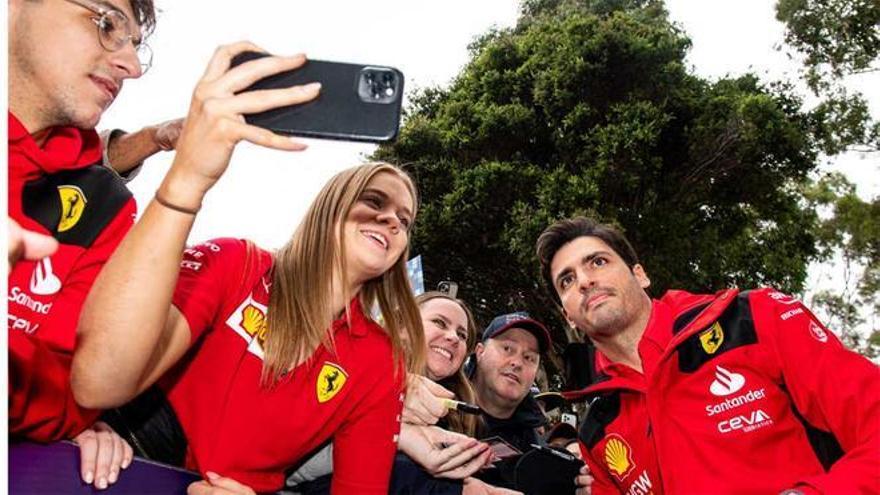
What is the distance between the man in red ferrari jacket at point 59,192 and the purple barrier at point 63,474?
0.03 m

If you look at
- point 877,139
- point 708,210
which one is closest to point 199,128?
point 877,139

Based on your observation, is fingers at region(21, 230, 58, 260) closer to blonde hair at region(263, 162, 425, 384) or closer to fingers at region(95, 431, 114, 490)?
fingers at region(95, 431, 114, 490)

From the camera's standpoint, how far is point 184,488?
183cm

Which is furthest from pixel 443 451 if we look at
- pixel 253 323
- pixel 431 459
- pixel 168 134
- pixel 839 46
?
pixel 839 46

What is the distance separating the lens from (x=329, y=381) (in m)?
2.15

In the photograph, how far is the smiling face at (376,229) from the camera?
7.52 ft

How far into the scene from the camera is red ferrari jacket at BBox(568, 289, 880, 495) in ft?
8.67

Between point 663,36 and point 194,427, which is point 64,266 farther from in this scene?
point 663,36

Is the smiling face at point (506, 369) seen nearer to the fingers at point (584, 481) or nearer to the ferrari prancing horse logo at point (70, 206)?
the fingers at point (584, 481)

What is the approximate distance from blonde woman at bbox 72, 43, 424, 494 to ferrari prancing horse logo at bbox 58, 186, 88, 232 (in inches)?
11.0

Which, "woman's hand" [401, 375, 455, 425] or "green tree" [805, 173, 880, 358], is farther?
"green tree" [805, 173, 880, 358]

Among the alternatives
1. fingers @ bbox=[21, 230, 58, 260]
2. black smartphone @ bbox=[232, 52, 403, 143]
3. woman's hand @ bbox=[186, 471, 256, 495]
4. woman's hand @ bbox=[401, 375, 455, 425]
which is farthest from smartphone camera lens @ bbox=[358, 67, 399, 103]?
woman's hand @ bbox=[401, 375, 455, 425]

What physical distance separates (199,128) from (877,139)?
1627 centimetres

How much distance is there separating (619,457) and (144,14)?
8.31 ft
